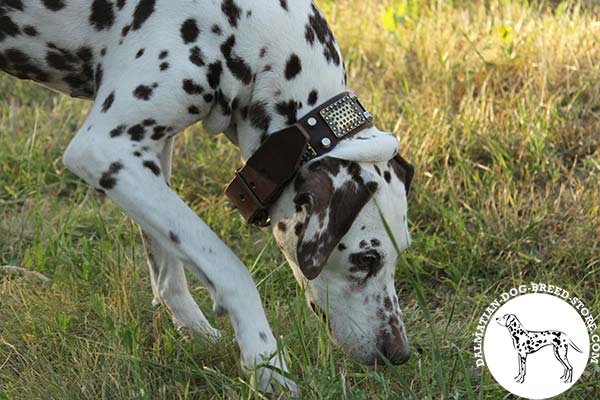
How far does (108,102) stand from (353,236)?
0.81 meters

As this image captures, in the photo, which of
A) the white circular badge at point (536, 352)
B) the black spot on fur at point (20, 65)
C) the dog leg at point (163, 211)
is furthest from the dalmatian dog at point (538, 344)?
the black spot on fur at point (20, 65)

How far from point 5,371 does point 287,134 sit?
1166mm

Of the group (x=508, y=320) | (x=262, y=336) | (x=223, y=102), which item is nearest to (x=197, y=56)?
(x=223, y=102)

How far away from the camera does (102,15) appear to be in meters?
3.09

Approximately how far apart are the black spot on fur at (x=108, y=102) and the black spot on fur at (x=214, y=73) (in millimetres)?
277

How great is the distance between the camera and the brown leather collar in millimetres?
3010

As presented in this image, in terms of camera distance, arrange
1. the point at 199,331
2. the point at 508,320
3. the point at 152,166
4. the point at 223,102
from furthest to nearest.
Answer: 1. the point at 199,331
2. the point at 508,320
3. the point at 223,102
4. the point at 152,166

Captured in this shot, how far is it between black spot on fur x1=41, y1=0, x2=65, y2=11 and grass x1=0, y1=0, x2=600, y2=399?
98 centimetres

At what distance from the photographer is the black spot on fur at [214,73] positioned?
118 inches

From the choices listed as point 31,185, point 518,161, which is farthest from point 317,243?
point 31,185

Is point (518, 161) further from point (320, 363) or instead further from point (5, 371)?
point (5, 371)

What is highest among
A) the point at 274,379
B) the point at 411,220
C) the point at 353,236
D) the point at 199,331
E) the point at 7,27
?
the point at 7,27

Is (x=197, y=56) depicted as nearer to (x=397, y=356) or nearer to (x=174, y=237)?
(x=174, y=237)

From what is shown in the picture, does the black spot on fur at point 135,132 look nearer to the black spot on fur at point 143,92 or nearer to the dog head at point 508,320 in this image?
the black spot on fur at point 143,92
